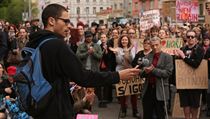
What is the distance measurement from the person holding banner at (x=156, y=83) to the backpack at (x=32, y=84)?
4.79 m

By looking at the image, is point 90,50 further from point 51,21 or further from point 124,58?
point 51,21

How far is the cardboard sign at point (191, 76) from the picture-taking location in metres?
9.66

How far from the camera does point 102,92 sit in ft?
41.4

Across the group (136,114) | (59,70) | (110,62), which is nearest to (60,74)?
(59,70)

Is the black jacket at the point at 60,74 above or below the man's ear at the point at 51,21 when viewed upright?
below

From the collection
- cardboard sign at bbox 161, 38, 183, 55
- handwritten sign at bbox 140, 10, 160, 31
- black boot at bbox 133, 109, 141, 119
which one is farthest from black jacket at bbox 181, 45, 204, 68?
handwritten sign at bbox 140, 10, 160, 31

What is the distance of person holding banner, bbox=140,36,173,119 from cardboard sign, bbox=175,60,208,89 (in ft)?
2.41

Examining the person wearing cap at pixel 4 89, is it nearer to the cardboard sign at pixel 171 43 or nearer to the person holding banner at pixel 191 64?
the person holding banner at pixel 191 64

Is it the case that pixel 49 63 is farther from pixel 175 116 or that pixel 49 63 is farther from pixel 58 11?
pixel 175 116

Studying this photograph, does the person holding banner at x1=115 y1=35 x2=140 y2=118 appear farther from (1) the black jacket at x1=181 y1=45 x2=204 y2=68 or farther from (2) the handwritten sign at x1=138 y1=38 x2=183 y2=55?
(1) the black jacket at x1=181 y1=45 x2=204 y2=68

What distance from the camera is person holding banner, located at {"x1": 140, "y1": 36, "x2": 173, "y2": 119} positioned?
349 inches

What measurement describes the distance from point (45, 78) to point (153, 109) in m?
5.19

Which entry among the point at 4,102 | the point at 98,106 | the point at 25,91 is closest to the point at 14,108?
the point at 4,102

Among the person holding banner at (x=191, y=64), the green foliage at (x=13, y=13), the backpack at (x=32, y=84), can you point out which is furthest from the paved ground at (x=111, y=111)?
the green foliage at (x=13, y=13)
